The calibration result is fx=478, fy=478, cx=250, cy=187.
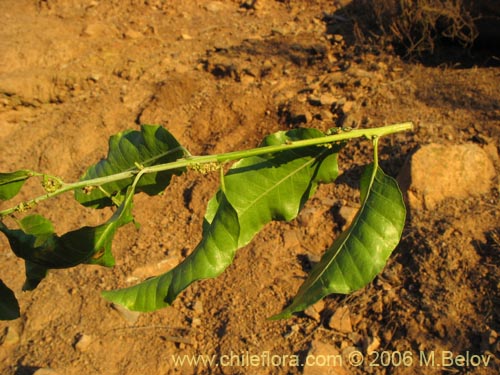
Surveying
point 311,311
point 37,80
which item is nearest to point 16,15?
point 37,80

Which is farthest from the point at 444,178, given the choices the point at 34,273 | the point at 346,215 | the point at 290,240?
the point at 34,273

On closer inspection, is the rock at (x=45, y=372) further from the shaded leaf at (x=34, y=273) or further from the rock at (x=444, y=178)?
the rock at (x=444, y=178)

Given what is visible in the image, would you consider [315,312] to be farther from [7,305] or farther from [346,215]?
[7,305]

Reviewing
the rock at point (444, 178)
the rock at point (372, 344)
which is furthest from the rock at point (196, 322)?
the rock at point (444, 178)

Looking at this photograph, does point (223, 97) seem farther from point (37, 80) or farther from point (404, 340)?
point (404, 340)

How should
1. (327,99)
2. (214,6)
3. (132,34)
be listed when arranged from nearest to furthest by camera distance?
(327,99) → (132,34) → (214,6)
